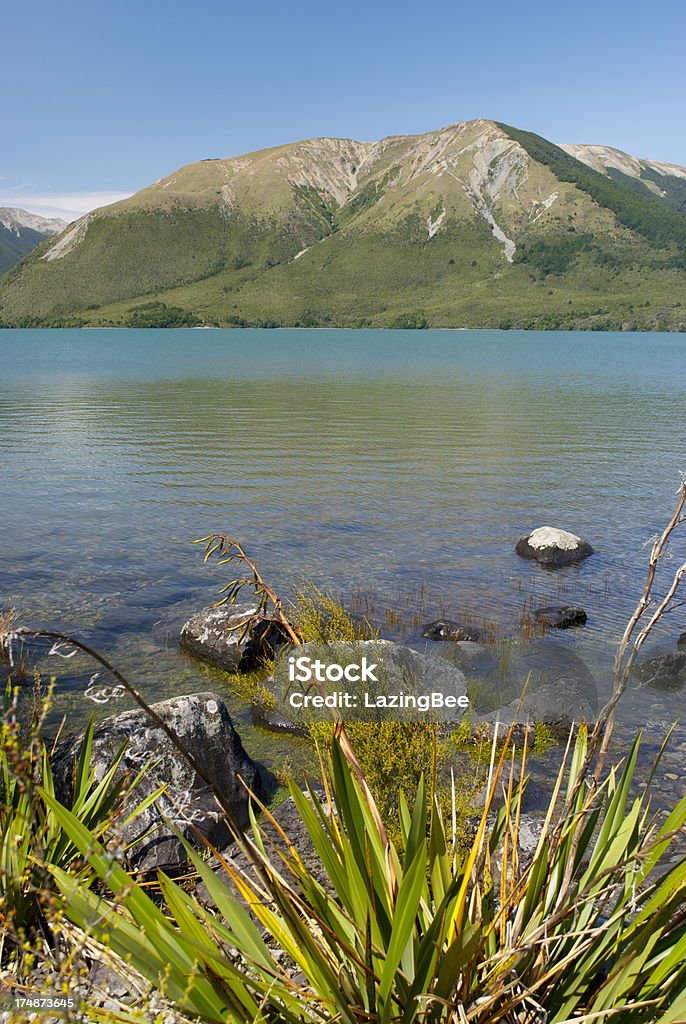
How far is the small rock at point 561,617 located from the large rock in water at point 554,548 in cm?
270

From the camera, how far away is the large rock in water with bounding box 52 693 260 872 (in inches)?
217

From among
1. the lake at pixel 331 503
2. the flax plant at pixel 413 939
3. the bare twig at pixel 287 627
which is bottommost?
the lake at pixel 331 503

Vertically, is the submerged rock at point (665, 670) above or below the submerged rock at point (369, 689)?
below

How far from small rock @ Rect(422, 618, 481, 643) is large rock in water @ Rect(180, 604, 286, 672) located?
2.17 metres

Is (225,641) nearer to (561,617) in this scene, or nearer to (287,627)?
(561,617)

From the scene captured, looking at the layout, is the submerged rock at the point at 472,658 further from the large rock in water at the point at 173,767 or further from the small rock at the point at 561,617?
the large rock in water at the point at 173,767

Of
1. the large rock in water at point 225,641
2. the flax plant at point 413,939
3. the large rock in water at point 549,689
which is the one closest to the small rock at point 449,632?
the large rock in water at point 549,689

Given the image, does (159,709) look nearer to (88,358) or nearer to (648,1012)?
(648,1012)

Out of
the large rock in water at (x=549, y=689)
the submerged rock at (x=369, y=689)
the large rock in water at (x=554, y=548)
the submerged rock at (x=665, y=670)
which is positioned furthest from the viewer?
the large rock in water at (x=554, y=548)

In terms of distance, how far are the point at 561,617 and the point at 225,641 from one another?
5194 millimetres

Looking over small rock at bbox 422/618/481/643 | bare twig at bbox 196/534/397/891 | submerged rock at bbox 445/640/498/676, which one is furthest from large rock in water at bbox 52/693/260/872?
small rock at bbox 422/618/481/643

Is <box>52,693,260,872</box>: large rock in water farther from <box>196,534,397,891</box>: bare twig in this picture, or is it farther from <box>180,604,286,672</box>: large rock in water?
<box>180,604,286,672</box>: large rock in water

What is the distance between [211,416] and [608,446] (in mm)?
18193

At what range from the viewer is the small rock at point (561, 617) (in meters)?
11.6
